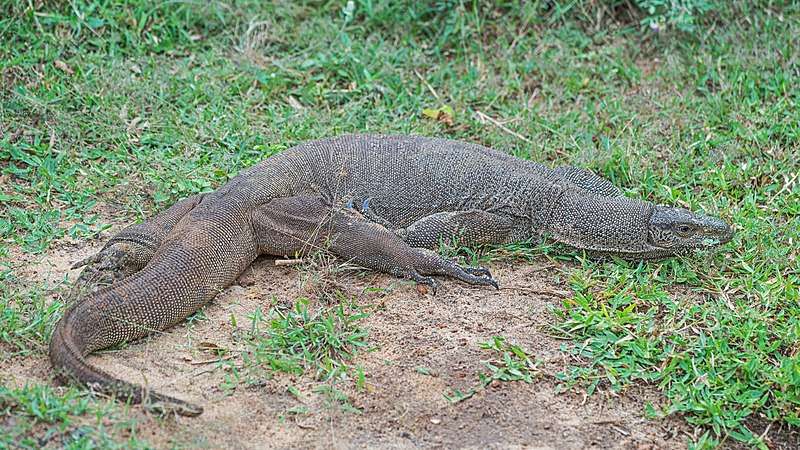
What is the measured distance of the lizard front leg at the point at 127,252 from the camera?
183 inches

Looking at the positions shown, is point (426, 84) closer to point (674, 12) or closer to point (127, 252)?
point (674, 12)

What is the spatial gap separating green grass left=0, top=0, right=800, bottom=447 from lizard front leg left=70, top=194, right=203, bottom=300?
0.83 feet

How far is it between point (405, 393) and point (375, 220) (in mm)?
1369

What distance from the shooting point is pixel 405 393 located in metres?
4.05

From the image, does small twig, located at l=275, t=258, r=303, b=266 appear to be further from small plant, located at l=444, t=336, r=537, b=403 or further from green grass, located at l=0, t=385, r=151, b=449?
green grass, located at l=0, t=385, r=151, b=449

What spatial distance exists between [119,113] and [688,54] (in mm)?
3967

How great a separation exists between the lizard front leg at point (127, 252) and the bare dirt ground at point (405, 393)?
240 millimetres

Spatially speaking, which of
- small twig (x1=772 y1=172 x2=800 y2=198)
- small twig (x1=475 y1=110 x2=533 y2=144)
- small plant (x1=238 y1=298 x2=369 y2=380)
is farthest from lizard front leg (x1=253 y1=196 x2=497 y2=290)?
small twig (x1=772 y1=172 x2=800 y2=198)

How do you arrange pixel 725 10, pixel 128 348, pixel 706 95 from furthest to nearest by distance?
pixel 725 10 → pixel 706 95 → pixel 128 348

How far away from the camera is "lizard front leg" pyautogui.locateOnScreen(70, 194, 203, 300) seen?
4.64 meters

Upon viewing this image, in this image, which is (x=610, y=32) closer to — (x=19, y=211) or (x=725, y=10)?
(x=725, y=10)

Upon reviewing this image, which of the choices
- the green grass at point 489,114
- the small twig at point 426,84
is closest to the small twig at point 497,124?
the green grass at point 489,114

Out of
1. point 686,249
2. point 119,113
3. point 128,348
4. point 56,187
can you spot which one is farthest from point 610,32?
point 128,348

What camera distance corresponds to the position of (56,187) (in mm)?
5617
